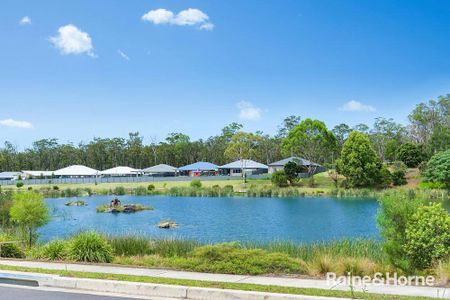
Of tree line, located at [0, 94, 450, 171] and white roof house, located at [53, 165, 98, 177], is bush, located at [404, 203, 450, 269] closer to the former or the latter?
tree line, located at [0, 94, 450, 171]

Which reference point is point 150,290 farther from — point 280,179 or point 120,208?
point 280,179

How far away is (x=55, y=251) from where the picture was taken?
15750 mm

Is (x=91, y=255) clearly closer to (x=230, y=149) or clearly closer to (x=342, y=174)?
(x=342, y=174)

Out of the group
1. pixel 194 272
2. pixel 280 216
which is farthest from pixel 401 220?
pixel 280 216

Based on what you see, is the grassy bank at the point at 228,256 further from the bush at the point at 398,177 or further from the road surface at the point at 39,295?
the bush at the point at 398,177

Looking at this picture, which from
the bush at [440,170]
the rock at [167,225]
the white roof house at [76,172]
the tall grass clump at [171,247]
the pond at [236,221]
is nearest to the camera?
the tall grass clump at [171,247]

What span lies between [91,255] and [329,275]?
6855mm

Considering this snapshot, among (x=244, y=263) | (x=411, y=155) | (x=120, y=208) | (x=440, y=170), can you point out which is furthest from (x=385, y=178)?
(x=244, y=263)

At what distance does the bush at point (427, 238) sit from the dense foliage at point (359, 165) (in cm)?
5718

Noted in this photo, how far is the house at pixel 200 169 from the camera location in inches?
4168

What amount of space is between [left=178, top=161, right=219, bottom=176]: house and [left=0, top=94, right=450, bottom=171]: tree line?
3797 millimetres

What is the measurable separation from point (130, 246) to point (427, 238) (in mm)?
10019

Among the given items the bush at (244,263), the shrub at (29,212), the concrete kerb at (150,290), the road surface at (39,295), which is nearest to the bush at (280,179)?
the shrub at (29,212)

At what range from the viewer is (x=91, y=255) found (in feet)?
49.3
